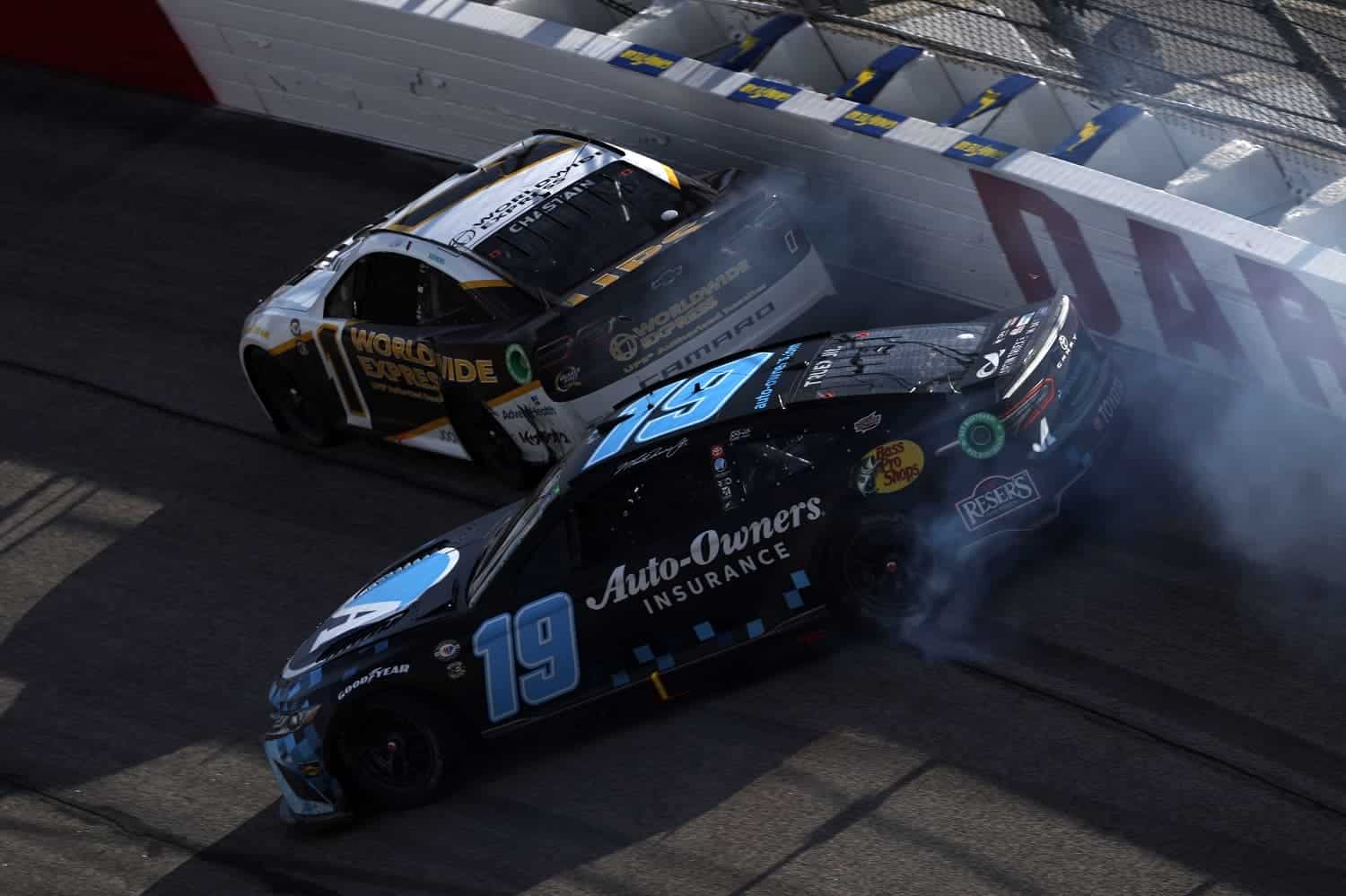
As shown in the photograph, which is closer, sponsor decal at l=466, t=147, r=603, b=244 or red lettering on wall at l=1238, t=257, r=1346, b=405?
red lettering on wall at l=1238, t=257, r=1346, b=405

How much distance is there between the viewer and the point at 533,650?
765cm

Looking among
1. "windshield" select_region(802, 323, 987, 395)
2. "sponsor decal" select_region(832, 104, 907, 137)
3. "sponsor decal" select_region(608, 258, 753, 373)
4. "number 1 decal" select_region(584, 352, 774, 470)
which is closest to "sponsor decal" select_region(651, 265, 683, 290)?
"sponsor decal" select_region(608, 258, 753, 373)

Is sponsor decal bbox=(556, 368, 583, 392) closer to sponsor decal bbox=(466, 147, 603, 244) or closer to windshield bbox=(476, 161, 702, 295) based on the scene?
windshield bbox=(476, 161, 702, 295)

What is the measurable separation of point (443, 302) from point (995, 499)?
373 cm

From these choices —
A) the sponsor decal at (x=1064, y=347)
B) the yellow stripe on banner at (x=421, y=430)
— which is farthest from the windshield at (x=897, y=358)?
the yellow stripe on banner at (x=421, y=430)

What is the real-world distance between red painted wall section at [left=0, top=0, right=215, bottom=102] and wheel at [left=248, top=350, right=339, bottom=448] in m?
5.99

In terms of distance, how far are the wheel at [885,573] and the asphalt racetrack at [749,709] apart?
0.31 metres

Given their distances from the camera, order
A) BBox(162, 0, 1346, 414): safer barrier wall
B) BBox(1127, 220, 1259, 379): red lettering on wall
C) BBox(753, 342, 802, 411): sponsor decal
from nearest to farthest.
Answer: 1. BBox(753, 342, 802, 411): sponsor decal
2. BBox(162, 0, 1346, 414): safer barrier wall
3. BBox(1127, 220, 1259, 379): red lettering on wall

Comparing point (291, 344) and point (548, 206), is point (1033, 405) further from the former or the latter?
point (291, 344)

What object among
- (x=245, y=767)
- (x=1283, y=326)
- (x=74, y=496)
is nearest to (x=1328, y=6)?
(x=1283, y=326)

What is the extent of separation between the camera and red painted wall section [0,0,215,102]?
16203 mm

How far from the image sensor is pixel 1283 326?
8602mm

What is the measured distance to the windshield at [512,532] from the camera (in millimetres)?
7793

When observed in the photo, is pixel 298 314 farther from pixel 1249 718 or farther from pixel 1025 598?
pixel 1249 718
